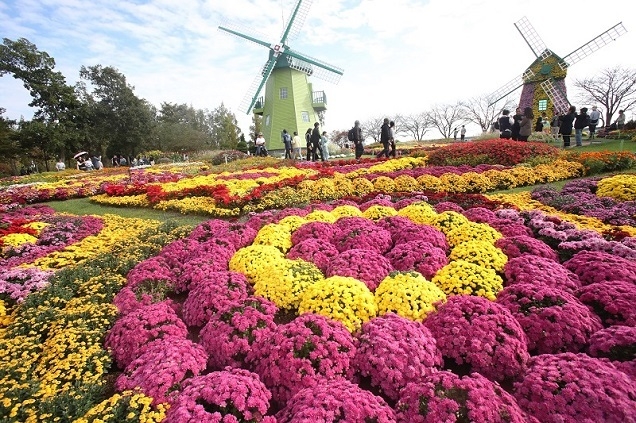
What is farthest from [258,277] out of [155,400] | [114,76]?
[114,76]

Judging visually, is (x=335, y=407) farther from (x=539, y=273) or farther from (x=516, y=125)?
(x=516, y=125)

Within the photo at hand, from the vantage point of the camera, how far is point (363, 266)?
512cm

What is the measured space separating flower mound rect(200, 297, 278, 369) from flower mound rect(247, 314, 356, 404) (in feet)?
0.45

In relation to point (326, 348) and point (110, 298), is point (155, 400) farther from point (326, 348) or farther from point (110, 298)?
point (110, 298)

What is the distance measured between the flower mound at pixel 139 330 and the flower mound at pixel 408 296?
237cm

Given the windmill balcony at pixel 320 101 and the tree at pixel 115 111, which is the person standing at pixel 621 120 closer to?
the windmill balcony at pixel 320 101

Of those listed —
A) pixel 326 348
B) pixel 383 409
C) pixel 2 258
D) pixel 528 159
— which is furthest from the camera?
pixel 528 159

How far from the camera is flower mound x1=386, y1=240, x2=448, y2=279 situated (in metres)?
5.14

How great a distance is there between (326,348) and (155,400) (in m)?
1.55

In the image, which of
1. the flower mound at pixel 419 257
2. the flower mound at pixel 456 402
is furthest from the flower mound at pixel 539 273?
the flower mound at pixel 456 402

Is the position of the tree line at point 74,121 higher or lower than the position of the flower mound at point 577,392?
higher

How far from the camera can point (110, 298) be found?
5.17m

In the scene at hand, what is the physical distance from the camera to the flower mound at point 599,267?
441 centimetres

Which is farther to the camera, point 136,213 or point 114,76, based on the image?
point 114,76
